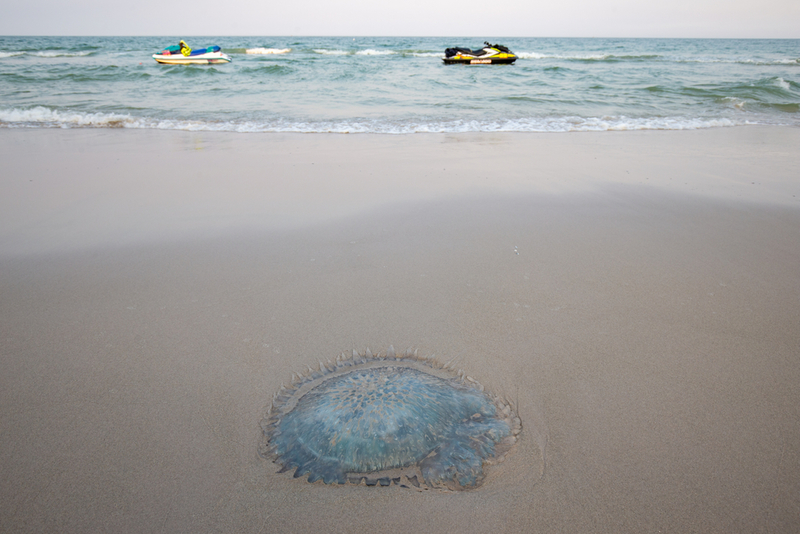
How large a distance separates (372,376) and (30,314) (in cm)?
209

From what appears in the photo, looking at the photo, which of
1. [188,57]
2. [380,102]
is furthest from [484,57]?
[380,102]

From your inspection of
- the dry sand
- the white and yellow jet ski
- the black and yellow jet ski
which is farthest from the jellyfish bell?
the black and yellow jet ski

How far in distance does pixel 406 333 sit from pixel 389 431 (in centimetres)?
80

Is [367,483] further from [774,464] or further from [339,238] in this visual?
[339,238]

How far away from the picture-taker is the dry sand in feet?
4.77

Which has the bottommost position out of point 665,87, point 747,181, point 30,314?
point 30,314

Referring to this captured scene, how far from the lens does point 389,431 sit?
5.02 feet

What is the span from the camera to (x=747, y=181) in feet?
14.7

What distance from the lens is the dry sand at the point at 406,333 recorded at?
1454mm

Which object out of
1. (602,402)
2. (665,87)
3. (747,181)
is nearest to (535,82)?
(665,87)

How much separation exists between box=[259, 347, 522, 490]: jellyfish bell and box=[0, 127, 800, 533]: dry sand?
58 millimetres

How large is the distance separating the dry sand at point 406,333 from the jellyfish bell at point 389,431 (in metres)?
0.06

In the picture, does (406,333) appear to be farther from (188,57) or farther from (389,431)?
(188,57)

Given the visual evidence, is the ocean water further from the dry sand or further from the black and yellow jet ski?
the black and yellow jet ski
